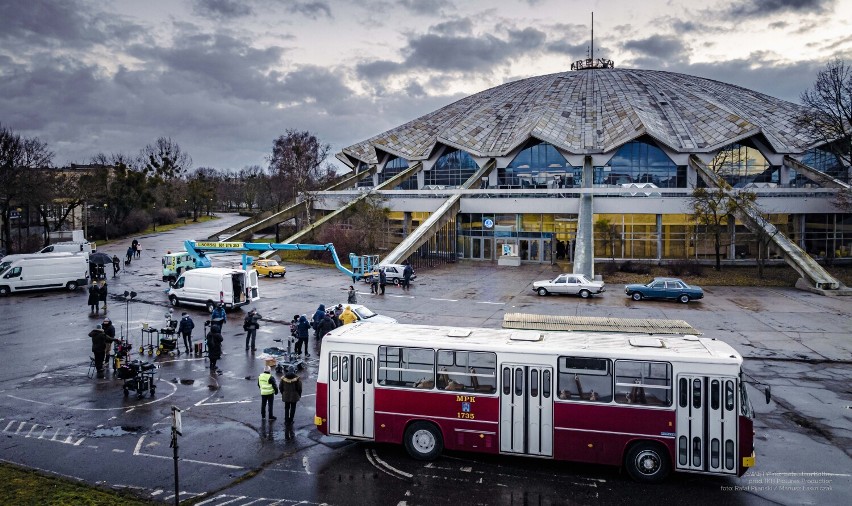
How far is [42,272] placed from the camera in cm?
3484

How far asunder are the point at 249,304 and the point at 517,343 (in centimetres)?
2172

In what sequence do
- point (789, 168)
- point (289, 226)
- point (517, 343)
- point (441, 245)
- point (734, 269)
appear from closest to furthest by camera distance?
point (517, 343) → point (734, 269) → point (441, 245) → point (789, 168) → point (289, 226)

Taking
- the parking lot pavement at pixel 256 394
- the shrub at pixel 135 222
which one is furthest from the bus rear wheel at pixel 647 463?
the shrub at pixel 135 222

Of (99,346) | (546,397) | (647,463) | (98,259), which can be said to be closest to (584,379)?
(546,397)

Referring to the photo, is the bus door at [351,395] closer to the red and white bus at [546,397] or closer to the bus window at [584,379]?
the red and white bus at [546,397]

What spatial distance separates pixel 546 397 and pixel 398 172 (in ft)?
195

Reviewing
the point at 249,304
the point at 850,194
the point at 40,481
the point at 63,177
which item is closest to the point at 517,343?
the point at 40,481

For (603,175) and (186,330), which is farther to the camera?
(603,175)

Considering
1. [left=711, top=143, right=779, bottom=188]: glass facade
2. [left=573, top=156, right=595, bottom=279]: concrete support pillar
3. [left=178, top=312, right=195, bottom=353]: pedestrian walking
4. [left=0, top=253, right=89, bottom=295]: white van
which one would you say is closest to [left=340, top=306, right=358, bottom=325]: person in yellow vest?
[left=178, top=312, right=195, bottom=353]: pedestrian walking

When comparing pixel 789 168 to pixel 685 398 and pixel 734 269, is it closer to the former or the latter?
pixel 734 269

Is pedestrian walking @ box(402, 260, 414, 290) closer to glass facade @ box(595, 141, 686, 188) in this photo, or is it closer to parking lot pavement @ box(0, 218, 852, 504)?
parking lot pavement @ box(0, 218, 852, 504)

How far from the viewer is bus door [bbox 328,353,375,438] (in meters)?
12.4

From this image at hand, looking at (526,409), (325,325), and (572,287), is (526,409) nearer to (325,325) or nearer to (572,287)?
(325,325)

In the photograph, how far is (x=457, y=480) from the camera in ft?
37.3
